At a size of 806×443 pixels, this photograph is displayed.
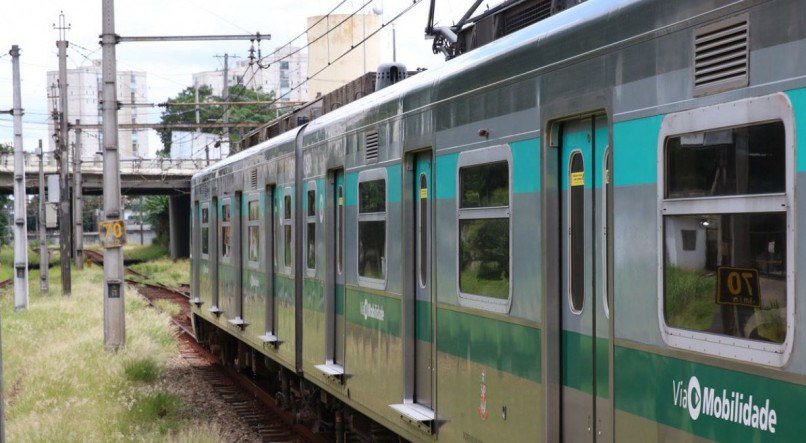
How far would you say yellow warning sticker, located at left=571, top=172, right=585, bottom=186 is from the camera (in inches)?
213

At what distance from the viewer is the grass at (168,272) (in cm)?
4869

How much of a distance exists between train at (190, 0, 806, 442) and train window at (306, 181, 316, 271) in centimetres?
135

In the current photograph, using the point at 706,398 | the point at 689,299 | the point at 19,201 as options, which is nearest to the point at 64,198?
the point at 19,201

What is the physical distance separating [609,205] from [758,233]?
3.67ft

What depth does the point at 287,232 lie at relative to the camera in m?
12.6

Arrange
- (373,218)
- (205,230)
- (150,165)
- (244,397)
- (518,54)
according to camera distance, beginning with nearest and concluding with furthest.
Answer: (518,54) → (373,218) → (244,397) → (205,230) → (150,165)

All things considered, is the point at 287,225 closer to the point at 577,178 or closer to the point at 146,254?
the point at 577,178

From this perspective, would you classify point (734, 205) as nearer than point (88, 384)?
Yes

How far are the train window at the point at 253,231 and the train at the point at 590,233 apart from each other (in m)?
4.79

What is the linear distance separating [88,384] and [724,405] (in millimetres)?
11837

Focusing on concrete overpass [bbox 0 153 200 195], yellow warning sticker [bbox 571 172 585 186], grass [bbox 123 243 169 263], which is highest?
concrete overpass [bbox 0 153 200 195]

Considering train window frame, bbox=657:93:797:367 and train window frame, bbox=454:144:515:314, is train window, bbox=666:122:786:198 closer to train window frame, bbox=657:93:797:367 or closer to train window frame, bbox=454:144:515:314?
train window frame, bbox=657:93:797:367

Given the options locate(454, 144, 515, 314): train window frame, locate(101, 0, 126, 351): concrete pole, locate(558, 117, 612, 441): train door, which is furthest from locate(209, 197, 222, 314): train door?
locate(558, 117, 612, 441): train door

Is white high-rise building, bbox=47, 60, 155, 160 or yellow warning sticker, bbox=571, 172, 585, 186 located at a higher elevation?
white high-rise building, bbox=47, 60, 155, 160
